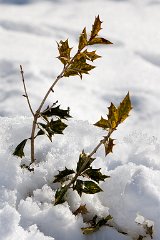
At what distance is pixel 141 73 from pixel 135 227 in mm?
4613

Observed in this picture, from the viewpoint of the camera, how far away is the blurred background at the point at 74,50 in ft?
18.1

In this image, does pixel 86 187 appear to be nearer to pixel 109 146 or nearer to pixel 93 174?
pixel 93 174

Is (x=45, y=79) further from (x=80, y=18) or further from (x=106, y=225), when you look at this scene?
(x=106, y=225)

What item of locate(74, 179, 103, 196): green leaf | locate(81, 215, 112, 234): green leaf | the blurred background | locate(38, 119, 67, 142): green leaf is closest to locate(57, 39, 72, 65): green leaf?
locate(38, 119, 67, 142): green leaf

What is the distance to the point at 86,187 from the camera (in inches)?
77.4

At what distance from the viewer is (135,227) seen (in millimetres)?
1954

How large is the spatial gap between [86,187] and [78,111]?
3.42 metres

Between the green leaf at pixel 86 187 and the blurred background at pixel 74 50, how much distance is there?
87.8 inches

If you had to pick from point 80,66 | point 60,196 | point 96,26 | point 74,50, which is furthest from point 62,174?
point 74,50

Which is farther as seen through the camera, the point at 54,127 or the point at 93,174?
the point at 54,127

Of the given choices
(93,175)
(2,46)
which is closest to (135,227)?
(93,175)

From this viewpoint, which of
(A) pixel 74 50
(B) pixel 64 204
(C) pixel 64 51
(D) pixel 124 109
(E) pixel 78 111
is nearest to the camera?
(D) pixel 124 109

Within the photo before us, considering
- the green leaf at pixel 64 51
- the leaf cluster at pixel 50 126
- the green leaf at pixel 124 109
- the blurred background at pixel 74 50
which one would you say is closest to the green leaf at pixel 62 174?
the leaf cluster at pixel 50 126

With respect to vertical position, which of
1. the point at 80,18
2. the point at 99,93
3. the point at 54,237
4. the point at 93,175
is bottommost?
the point at 54,237
